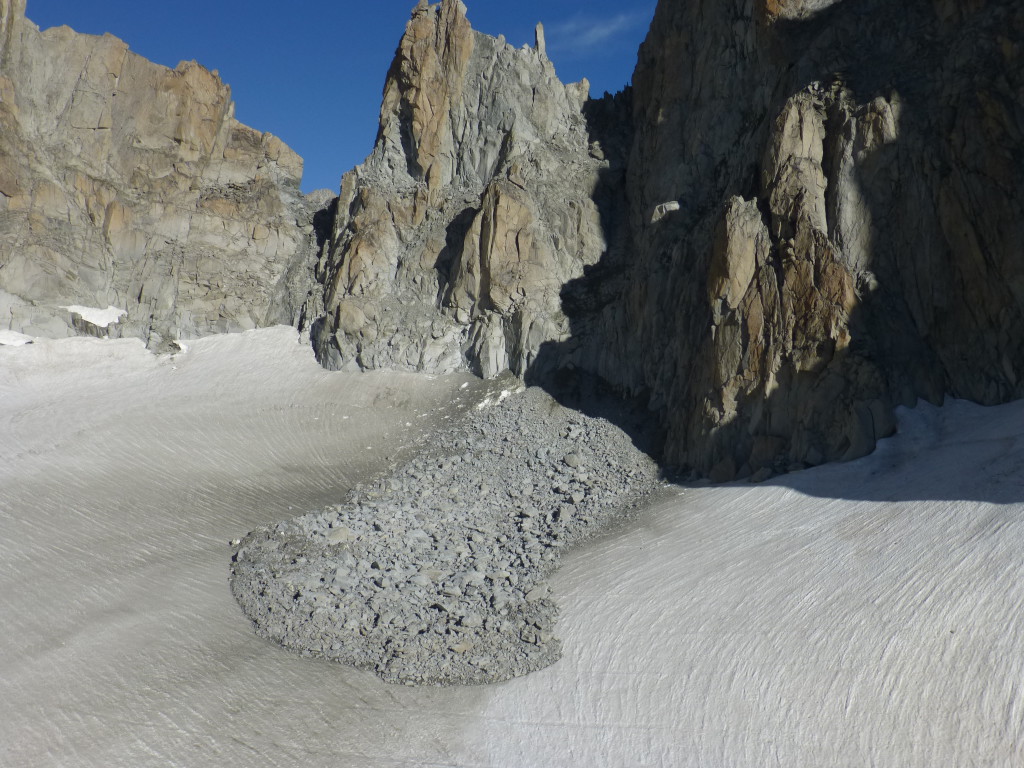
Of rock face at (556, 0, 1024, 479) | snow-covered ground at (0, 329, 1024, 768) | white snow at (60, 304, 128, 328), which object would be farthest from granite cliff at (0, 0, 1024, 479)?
snow-covered ground at (0, 329, 1024, 768)

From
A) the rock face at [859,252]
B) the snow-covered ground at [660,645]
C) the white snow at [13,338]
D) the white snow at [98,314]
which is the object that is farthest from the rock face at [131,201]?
the rock face at [859,252]

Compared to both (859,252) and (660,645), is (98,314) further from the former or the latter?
(660,645)

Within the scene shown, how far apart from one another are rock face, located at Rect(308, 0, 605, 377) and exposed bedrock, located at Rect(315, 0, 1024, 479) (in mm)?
104

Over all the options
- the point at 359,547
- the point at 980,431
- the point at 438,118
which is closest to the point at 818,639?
the point at 980,431

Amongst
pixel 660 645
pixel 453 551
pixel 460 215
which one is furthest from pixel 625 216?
pixel 660 645

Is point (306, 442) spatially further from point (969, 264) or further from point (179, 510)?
point (969, 264)

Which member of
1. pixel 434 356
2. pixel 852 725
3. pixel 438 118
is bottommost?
pixel 852 725

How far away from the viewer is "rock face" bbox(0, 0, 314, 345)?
35.4 m

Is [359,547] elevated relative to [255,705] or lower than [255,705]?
elevated

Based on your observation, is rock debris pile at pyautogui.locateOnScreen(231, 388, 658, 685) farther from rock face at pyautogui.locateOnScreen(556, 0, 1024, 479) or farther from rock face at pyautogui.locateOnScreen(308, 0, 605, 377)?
rock face at pyautogui.locateOnScreen(308, 0, 605, 377)

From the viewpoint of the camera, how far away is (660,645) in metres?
12.8

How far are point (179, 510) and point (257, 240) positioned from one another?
21.2 meters

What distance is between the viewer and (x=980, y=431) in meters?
15.8

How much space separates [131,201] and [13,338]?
8.77 m
